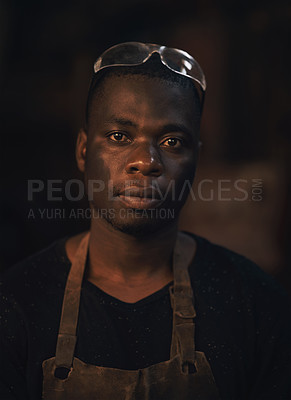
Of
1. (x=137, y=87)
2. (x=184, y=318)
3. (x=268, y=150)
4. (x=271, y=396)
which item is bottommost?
(x=271, y=396)

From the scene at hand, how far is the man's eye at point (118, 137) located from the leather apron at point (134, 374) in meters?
0.50

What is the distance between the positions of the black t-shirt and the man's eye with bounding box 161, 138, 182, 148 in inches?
18.3

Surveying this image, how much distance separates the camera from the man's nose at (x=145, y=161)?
129 cm

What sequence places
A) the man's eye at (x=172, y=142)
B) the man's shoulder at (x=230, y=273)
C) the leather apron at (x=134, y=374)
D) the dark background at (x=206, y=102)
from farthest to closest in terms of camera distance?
1. the dark background at (x=206, y=102)
2. the man's shoulder at (x=230, y=273)
3. the man's eye at (x=172, y=142)
4. the leather apron at (x=134, y=374)

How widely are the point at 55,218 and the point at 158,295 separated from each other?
1.76 meters

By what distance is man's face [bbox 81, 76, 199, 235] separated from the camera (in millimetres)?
1315

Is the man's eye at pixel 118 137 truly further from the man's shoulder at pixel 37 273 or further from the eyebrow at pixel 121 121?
the man's shoulder at pixel 37 273

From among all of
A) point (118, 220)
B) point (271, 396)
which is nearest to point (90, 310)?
point (118, 220)

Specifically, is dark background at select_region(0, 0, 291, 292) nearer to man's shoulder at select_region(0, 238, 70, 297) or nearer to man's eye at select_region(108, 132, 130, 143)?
man's shoulder at select_region(0, 238, 70, 297)

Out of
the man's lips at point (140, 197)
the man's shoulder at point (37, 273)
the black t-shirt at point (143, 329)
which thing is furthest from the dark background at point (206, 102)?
the man's lips at point (140, 197)

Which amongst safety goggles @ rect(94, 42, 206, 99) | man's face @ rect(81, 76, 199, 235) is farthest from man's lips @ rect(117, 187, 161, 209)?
safety goggles @ rect(94, 42, 206, 99)

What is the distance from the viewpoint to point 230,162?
2922mm

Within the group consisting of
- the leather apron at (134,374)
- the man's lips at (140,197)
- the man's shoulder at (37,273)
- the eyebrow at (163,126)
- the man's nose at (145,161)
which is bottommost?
the leather apron at (134,374)

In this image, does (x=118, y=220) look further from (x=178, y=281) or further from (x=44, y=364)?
(x=44, y=364)
